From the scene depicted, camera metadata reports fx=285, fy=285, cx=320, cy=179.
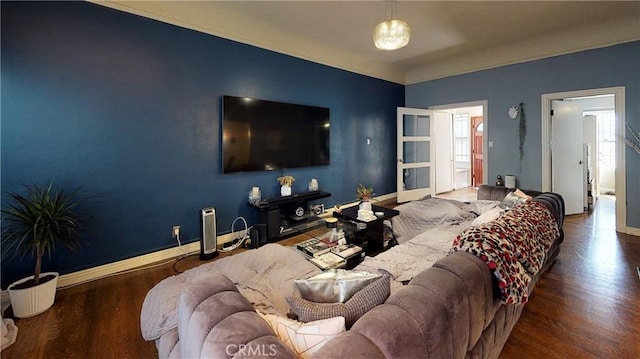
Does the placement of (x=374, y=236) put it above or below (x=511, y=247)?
below

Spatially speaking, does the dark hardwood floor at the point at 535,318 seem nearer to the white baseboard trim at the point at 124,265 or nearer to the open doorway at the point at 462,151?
the white baseboard trim at the point at 124,265

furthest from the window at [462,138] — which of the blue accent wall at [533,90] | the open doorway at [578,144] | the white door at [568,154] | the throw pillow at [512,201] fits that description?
the throw pillow at [512,201]

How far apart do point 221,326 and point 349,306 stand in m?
0.46

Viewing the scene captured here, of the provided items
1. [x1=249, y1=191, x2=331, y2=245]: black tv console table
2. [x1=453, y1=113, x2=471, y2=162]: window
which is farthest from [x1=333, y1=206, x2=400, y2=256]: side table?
[x1=453, y1=113, x2=471, y2=162]: window

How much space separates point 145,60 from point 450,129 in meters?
6.58

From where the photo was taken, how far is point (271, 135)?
3.92 meters

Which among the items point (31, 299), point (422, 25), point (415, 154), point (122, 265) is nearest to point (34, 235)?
point (31, 299)

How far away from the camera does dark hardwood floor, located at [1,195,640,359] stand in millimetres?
1746

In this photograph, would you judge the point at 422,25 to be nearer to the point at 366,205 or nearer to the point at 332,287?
the point at 366,205

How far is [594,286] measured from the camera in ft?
7.98

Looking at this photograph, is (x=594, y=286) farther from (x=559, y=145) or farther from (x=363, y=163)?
(x=363, y=163)
